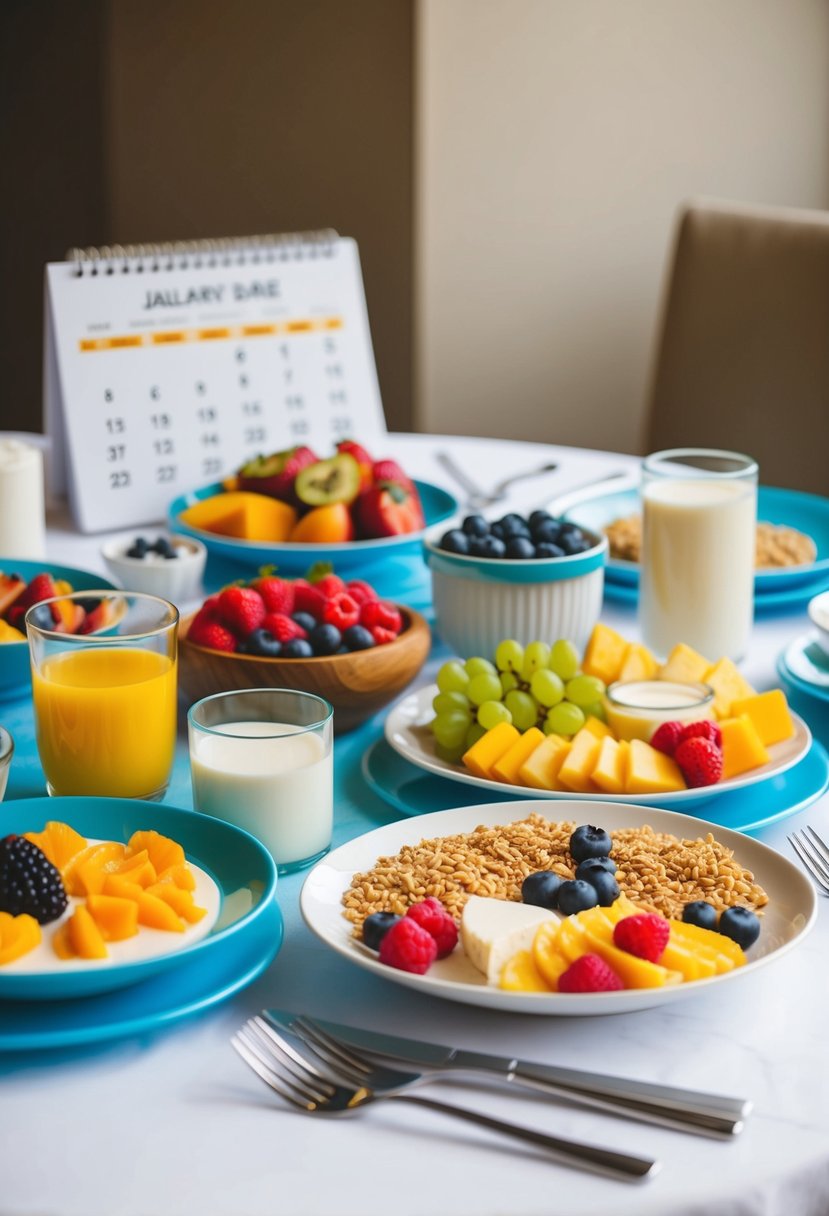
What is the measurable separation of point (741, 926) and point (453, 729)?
0.36 m

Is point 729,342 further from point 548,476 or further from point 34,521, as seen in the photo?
point 34,521

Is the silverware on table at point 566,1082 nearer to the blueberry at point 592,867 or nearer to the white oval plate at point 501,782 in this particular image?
the blueberry at point 592,867

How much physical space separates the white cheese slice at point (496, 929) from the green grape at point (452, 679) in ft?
1.10

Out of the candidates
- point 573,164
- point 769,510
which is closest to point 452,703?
point 769,510

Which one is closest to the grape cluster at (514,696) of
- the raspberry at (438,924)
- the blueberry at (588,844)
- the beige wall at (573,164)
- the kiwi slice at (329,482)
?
the blueberry at (588,844)

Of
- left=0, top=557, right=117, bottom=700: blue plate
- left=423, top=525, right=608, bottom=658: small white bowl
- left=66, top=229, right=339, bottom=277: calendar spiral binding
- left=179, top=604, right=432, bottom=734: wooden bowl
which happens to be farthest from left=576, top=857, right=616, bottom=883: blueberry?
left=66, top=229, right=339, bottom=277: calendar spiral binding

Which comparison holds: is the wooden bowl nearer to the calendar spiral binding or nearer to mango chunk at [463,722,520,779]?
mango chunk at [463,722,520,779]

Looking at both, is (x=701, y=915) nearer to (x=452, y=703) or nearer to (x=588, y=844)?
(x=588, y=844)

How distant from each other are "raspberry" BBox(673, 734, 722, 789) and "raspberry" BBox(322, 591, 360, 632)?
34 centimetres


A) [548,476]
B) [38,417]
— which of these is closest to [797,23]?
[548,476]

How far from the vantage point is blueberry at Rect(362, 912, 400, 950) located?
32.9 inches

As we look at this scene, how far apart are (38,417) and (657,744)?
3.70m

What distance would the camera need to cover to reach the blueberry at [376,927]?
2.75ft

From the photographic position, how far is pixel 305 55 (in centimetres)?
352
